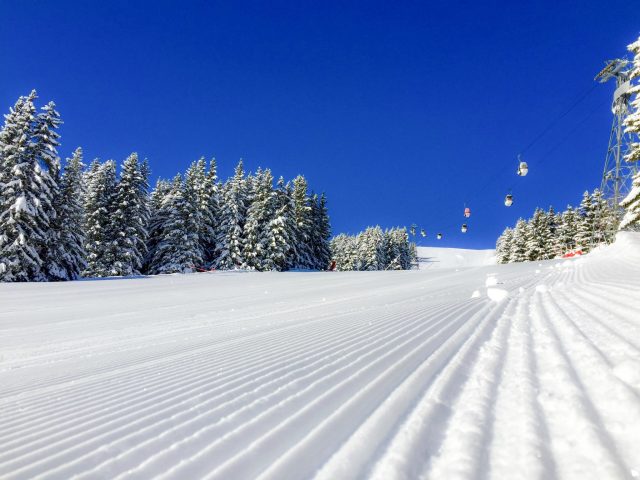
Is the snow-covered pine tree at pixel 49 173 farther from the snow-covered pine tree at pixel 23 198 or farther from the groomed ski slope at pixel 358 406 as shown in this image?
the groomed ski slope at pixel 358 406

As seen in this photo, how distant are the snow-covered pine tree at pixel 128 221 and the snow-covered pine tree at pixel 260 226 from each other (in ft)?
33.8

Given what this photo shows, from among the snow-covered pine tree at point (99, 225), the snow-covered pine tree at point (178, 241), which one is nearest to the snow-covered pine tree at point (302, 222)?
the snow-covered pine tree at point (178, 241)

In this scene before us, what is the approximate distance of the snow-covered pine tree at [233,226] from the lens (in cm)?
3841

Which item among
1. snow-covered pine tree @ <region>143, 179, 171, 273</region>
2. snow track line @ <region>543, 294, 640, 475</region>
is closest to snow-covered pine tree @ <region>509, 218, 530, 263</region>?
snow-covered pine tree @ <region>143, 179, 171, 273</region>

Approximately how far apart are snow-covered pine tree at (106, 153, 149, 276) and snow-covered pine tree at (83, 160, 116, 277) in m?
0.39

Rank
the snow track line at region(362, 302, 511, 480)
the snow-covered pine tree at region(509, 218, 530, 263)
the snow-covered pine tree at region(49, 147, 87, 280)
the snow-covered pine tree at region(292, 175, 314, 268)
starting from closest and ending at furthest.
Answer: the snow track line at region(362, 302, 511, 480) → the snow-covered pine tree at region(49, 147, 87, 280) → the snow-covered pine tree at region(292, 175, 314, 268) → the snow-covered pine tree at region(509, 218, 530, 263)

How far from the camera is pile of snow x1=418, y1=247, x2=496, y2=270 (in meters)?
132

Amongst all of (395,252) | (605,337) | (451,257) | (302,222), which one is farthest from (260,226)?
(451,257)

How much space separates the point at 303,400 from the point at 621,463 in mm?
1382

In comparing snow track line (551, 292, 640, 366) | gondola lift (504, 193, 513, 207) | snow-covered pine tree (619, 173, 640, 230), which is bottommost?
snow track line (551, 292, 640, 366)

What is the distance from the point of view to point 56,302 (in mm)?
12047

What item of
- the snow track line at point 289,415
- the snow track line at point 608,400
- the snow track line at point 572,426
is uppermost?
the snow track line at point 608,400

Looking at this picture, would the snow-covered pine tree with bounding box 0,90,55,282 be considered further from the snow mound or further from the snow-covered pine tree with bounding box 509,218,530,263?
the snow-covered pine tree with bounding box 509,218,530,263

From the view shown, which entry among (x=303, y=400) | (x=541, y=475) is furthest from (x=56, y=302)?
(x=541, y=475)
